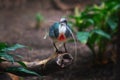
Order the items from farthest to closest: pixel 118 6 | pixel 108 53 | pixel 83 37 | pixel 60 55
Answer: pixel 108 53
pixel 118 6
pixel 83 37
pixel 60 55

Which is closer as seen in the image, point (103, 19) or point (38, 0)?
point (103, 19)

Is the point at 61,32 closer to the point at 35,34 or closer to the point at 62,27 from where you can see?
the point at 62,27

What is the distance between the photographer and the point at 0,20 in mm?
5582

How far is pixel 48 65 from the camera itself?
234 cm

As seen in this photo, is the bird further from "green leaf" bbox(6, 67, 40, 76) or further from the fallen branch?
"green leaf" bbox(6, 67, 40, 76)

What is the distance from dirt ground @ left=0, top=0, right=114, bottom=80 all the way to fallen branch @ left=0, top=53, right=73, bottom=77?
A: 0.26 metres

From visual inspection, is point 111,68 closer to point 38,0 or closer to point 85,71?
point 85,71

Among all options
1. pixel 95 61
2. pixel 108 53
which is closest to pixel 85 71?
pixel 95 61

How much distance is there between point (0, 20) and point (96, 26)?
8.02 ft

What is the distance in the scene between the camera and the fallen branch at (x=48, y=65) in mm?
2252

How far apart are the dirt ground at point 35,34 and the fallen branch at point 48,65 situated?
26cm

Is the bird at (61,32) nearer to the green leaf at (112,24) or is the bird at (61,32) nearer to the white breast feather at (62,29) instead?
the white breast feather at (62,29)

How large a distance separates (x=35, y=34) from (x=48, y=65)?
2.64m

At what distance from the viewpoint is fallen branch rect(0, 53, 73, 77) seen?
2.25 m
